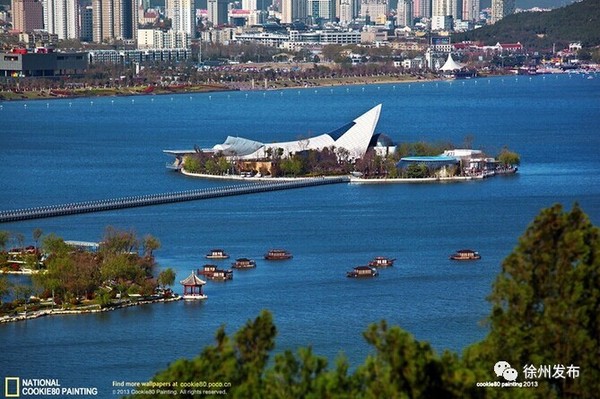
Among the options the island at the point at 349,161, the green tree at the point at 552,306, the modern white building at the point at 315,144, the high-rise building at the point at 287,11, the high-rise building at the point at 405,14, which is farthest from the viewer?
the high-rise building at the point at 405,14

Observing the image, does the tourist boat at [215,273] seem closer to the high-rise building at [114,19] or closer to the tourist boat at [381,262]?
the tourist boat at [381,262]

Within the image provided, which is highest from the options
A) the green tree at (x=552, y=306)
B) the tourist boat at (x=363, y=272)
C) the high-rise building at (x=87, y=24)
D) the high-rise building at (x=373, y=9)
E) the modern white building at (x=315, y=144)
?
the high-rise building at (x=373, y=9)

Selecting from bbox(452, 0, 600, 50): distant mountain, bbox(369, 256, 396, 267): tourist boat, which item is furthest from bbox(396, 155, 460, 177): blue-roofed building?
bbox(452, 0, 600, 50): distant mountain

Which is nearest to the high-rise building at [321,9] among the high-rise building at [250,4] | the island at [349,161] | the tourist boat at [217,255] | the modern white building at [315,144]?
the high-rise building at [250,4]

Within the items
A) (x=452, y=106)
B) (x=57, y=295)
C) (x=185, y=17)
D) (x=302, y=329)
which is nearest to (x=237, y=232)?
(x=57, y=295)

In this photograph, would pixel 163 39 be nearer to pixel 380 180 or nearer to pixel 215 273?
pixel 380 180

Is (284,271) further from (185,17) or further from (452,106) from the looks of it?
(185,17)

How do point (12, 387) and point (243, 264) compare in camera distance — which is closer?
point (12, 387)

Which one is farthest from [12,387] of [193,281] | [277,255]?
[277,255]
